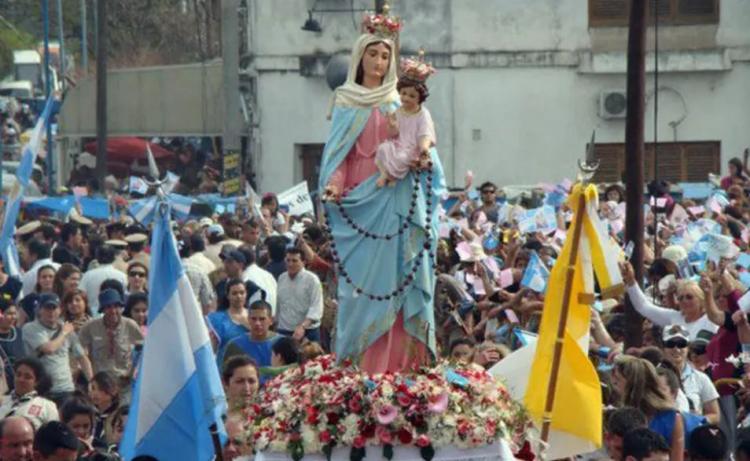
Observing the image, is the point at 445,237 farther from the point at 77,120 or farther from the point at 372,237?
the point at 77,120

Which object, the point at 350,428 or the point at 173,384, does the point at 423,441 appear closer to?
the point at 350,428

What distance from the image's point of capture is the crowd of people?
13.8 meters

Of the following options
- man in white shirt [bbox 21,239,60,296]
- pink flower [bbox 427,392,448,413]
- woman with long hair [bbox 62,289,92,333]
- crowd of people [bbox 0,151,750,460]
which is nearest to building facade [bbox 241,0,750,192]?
crowd of people [bbox 0,151,750,460]

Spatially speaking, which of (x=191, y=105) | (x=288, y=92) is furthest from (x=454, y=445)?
(x=191, y=105)

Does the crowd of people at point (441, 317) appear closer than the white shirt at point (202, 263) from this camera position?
Yes

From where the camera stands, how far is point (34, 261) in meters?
25.3

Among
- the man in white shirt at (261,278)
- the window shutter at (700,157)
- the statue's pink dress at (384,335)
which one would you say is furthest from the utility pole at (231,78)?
the statue's pink dress at (384,335)

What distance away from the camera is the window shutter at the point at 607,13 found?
39.0m

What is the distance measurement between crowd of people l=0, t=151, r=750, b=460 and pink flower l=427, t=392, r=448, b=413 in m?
0.91

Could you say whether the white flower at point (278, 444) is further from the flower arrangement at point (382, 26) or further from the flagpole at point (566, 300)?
the flower arrangement at point (382, 26)

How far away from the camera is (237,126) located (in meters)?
42.1

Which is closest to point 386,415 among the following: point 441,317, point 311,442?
point 311,442

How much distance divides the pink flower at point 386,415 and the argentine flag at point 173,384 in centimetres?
194

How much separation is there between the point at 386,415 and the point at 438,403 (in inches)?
10.4
